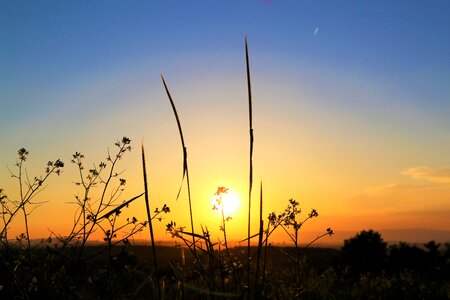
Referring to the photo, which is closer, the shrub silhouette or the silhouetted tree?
Result: the silhouetted tree

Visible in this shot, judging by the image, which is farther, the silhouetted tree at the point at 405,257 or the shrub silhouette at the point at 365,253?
the shrub silhouette at the point at 365,253

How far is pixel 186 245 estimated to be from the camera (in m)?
3.08

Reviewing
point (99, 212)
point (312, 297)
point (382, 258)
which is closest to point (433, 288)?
point (312, 297)

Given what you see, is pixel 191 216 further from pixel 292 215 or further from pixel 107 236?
pixel 292 215

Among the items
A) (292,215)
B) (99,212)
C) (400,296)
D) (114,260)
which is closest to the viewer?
(292,215)

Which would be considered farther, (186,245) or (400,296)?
(400,296)

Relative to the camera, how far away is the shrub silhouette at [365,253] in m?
22.2

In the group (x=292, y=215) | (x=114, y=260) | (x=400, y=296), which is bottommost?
(x=400, y=296)

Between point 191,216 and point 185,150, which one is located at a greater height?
point 185,150

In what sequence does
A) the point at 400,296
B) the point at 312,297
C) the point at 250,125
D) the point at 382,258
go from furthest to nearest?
1. the point at 382,258
2. the point at 400,296
3. the point at 312,297
4. the point at 250,125

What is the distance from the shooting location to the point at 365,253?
22406 mm

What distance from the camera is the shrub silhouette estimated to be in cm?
2225

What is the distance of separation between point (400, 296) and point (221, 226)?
27.4 feet

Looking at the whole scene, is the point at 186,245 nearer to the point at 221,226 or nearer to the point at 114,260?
the point at 221,226
